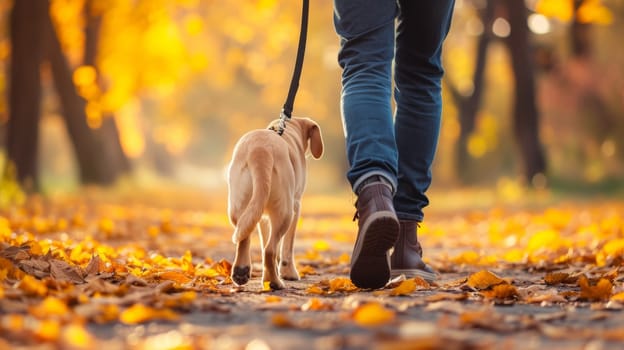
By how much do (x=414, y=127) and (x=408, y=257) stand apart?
643 mm

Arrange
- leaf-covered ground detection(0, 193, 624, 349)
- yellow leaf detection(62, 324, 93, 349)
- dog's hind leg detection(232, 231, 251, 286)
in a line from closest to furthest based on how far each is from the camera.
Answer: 1. yellow leaf detection(62, 324, 93, 349)
2. leaf-covered ground detection(0, 193, 624, 349)
3. dog's hind leg detection(232, 231, 251, 286)

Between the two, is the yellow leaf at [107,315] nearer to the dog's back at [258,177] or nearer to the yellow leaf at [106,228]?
the dog's back at [258,177]

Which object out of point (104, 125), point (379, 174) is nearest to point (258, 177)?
point (379, 174)

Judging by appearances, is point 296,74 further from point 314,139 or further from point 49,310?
point 49,310

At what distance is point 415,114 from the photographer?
13.2 feet

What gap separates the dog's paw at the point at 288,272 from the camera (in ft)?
14.4

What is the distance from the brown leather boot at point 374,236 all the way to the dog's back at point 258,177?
40 centimetres

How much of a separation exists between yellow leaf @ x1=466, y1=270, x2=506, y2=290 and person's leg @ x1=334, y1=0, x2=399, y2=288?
16.2 inches

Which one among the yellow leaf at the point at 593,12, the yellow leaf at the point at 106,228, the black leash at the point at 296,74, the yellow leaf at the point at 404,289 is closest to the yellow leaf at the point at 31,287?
the yellow leaf at the point at 404,289

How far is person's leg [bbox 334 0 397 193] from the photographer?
3.53 meters

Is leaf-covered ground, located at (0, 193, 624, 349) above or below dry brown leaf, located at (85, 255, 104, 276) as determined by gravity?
below

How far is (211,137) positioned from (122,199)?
50.1 metres

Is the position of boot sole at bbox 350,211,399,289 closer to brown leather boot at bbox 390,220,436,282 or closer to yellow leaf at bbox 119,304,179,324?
brown leather boot at bbox 390,220,436,282

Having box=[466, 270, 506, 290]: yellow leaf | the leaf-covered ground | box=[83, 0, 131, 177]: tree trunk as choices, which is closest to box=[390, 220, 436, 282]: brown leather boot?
the leaf-covered ground
